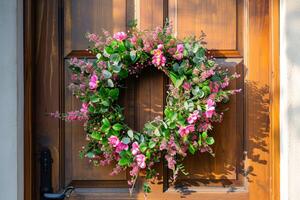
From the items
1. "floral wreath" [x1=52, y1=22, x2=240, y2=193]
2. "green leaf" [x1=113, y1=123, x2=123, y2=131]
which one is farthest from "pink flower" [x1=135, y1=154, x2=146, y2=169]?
"green leaf" [x1=113, y1=123, x2=123, y2=131]

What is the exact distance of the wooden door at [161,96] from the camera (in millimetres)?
1768

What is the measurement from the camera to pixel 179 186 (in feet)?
5.83

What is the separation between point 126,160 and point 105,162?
0.41ft

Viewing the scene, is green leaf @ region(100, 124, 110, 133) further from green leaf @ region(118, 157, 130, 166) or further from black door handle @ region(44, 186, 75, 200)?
black door handle @ region(44, 186, 75, 200)

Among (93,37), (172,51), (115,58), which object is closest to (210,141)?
(172,51)

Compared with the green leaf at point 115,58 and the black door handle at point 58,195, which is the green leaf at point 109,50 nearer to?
the green leaf at point 115,58
